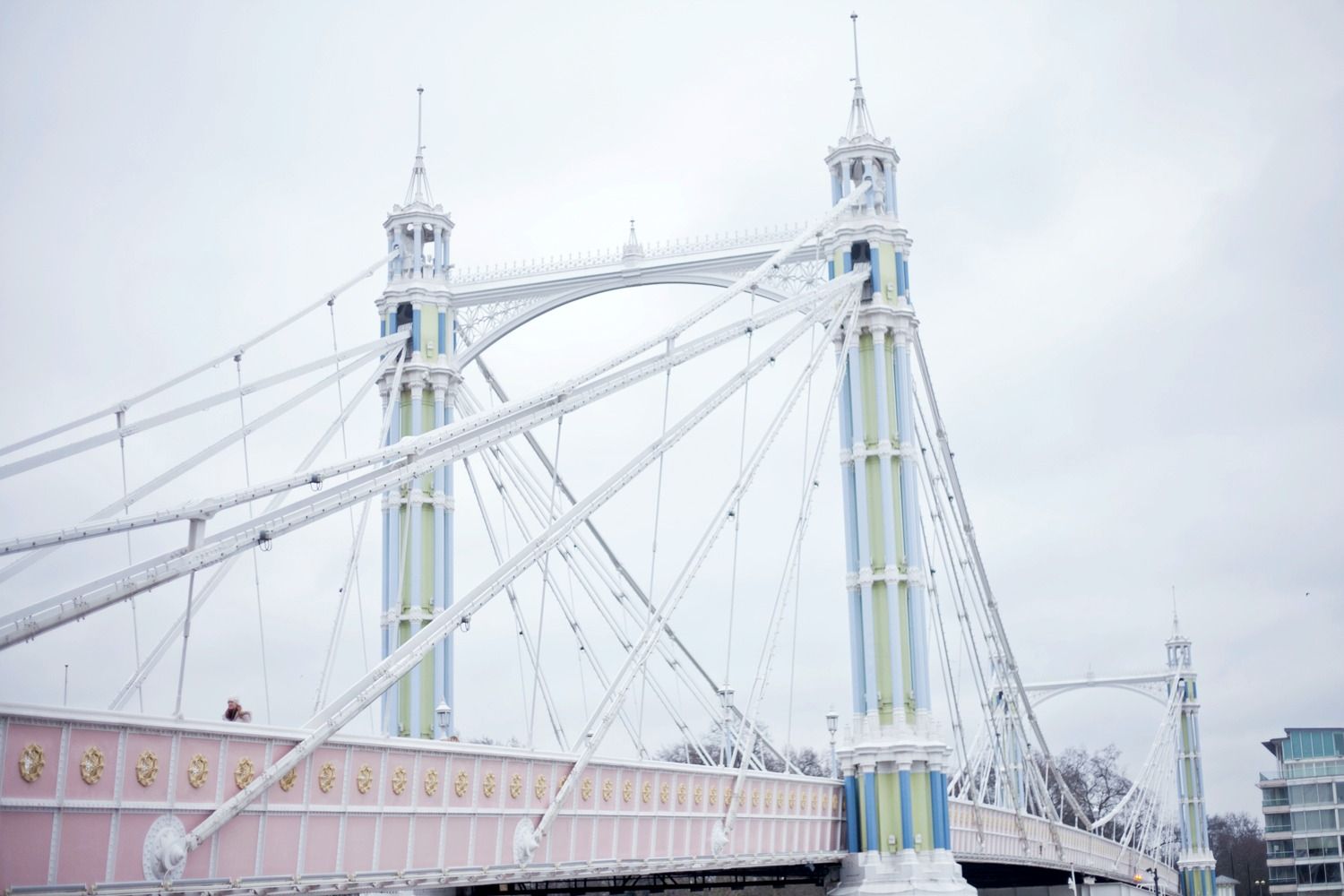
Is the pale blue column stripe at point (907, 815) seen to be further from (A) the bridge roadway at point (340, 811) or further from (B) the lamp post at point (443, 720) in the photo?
(B) the lamp post at point (443, 720)

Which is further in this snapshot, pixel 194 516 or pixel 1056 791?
pixel 1056 791

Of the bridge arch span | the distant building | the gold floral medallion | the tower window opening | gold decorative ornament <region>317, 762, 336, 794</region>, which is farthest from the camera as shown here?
the distant building

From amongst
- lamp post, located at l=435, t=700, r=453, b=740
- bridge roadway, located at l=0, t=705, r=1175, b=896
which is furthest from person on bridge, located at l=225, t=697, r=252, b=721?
lamp post, located at l=435, t=700, r=453, b=740

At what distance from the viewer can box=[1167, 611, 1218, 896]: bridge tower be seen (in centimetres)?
8844

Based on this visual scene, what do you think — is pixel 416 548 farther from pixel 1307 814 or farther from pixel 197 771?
pixel 1307 814

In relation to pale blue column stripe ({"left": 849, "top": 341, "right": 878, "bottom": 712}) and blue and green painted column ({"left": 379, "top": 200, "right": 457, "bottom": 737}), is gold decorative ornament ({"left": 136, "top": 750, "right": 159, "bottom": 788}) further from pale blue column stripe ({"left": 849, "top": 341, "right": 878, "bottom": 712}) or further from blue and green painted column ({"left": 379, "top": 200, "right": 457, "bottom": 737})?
pale blue column stripe ({"left": 849, "top": 341, "right": 878, "bottom": 712})

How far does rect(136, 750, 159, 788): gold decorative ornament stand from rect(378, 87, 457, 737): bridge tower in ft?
60.4

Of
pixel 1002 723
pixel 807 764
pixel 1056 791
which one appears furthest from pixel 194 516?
pixel 1056 791

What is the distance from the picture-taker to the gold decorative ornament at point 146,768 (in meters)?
18.5

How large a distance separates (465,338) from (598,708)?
1481 cm

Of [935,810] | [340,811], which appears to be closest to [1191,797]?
[935,810]

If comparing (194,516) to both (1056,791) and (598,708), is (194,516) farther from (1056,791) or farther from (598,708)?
(1056,791)

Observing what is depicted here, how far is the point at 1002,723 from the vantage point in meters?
55.7

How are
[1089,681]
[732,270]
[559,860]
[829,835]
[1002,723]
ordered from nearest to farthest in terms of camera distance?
[559,860] → [829,835] → [732,270] → [1002,723] → [1089,681]
